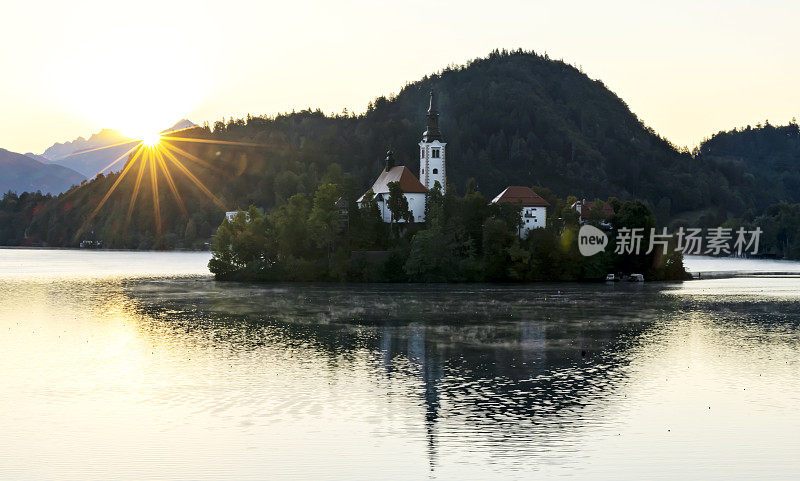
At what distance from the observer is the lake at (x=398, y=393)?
33656 millimetres

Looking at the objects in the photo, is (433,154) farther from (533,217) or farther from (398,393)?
(398,393)

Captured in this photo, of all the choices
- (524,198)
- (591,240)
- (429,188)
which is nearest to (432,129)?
(429,188)

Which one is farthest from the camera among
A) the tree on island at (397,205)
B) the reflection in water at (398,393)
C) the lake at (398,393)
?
the tree on island at (397,205)

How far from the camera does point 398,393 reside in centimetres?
4703

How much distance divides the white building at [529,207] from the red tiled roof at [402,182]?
1936 centimetres

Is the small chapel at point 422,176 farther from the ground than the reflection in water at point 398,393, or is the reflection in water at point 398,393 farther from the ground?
the small chapel at point 422,176

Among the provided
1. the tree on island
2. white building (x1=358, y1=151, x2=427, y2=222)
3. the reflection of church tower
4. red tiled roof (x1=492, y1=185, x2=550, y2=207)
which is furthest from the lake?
the reflection of church tower

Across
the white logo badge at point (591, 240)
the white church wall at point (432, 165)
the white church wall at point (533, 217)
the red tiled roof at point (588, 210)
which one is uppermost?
the white church wall at point (432, 165)

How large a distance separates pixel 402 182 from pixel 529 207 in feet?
96.7

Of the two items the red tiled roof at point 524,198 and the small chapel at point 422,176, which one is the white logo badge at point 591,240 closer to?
the red tiled roof at point 524,198

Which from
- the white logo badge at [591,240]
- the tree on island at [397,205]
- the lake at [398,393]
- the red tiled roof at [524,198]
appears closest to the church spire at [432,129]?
the tree on island at [397,205]

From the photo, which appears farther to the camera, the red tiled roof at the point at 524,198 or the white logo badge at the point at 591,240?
the red tiled roof at the point at 524,198

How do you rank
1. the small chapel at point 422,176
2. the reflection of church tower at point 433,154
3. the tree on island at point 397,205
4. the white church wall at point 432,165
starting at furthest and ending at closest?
the reflection of church tower at point 433,154, the white church wall at point 432,165, the small chapel at point 422,176, the tree on island at point 397,205

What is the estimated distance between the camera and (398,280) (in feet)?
481
